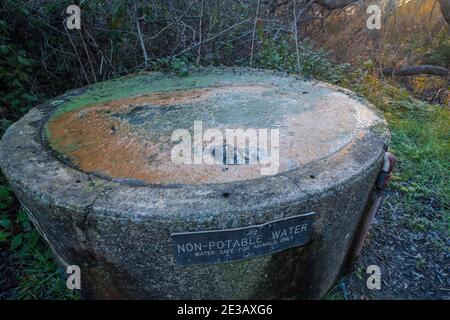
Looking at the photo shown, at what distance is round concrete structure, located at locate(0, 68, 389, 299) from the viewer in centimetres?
129

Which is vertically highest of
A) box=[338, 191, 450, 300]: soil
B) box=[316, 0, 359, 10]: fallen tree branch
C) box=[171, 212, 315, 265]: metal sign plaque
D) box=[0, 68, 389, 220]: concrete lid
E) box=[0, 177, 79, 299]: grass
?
box=[316, 0, 359, 10]: fallen tree branch

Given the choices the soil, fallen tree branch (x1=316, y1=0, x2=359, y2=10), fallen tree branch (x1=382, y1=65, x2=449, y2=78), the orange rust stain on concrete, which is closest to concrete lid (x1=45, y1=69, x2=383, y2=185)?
the orange rust stain on concrete

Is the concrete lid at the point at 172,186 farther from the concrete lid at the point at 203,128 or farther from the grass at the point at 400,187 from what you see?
the grass at the point at 400,187

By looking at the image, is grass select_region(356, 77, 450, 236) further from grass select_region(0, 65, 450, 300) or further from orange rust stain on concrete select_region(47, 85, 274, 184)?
orange rust stain on concrete select_region(47, 85, 274, 184)

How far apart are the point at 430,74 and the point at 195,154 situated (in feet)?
21.8

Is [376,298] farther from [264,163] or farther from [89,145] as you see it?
[89,145]

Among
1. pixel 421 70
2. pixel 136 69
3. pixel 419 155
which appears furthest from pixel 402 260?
pixel 421 70

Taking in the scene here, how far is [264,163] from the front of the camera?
1561 millimetres

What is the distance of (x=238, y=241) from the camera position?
131cm

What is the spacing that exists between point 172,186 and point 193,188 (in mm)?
97

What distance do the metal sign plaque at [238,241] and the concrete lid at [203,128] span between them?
0.82 feet

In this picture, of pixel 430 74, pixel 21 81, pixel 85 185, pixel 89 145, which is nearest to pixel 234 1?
pixel 21 81

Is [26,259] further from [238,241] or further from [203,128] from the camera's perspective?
[238,241]

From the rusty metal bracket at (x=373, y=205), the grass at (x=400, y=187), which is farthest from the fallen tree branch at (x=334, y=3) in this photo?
the rusty metal bracket at (x=373, y=205)
